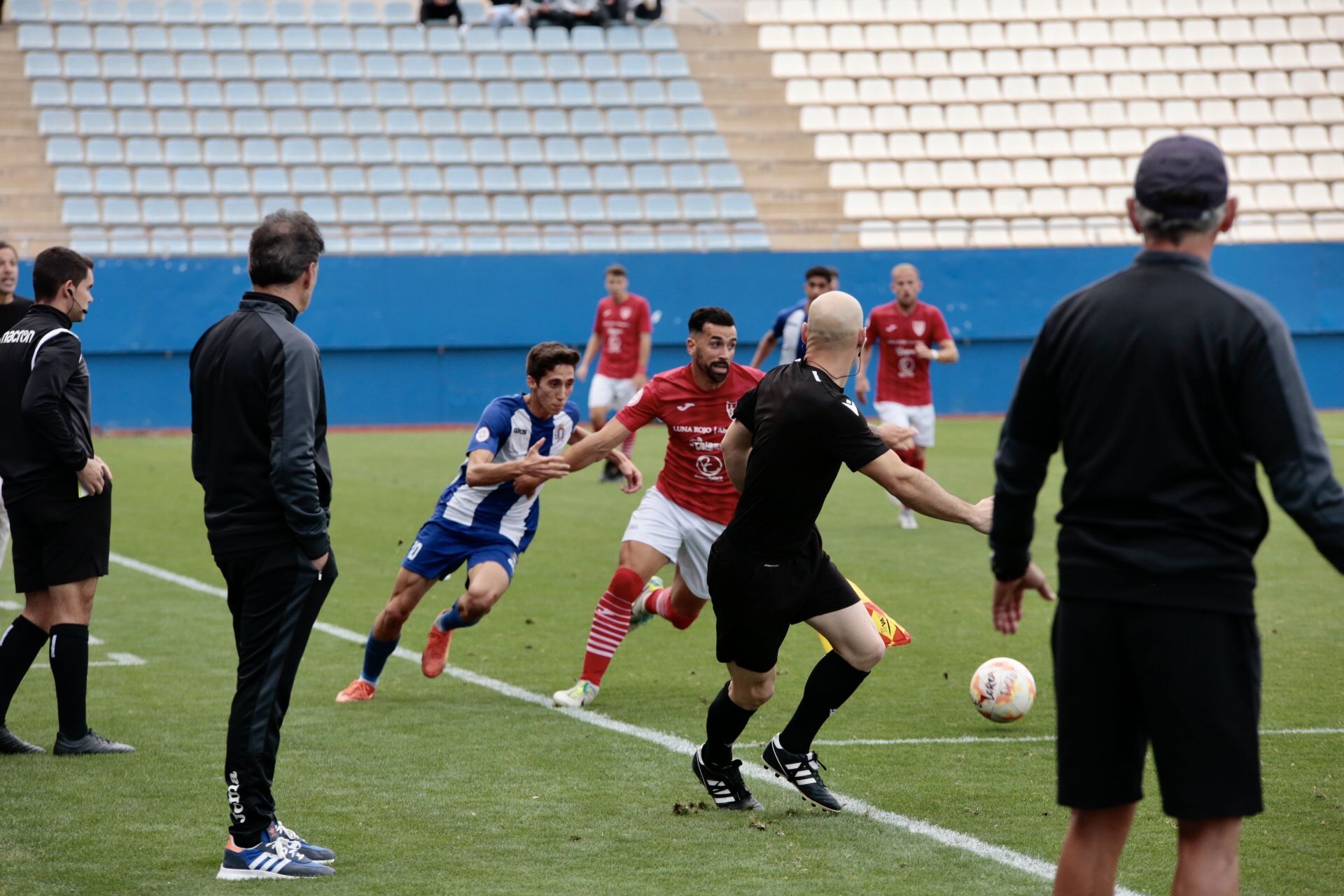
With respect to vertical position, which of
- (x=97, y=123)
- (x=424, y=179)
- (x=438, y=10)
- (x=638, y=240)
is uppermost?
(x=438, y=10)

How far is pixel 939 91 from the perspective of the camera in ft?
106

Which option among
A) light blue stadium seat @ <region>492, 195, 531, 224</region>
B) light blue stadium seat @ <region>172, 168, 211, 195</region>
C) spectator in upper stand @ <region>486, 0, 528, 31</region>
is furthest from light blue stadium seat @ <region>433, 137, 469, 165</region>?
light blue stadium seat @ <region>172, 168, 211, 195</region>

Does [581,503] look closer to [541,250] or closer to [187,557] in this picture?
[187,557]

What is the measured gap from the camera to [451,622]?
25.9 feet

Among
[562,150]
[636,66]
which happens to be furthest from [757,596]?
[636,66]

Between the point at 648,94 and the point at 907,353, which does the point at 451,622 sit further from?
the point at 648,94

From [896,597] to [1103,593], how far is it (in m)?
7.46

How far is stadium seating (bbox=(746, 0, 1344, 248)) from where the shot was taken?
3073 centimetres

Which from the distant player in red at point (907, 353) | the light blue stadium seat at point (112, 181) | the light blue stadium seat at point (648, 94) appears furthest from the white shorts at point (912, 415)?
the light blue stadium seat at point (112, 181)

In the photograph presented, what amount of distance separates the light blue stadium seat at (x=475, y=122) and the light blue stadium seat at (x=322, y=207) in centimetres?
316

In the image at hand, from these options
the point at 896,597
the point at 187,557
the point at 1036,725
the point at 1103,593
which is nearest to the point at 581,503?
the point at 187,557

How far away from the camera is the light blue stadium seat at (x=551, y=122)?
98.3ft

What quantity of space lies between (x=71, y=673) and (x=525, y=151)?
→ 23836mm

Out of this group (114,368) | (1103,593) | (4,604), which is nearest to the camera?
(1103,593)
